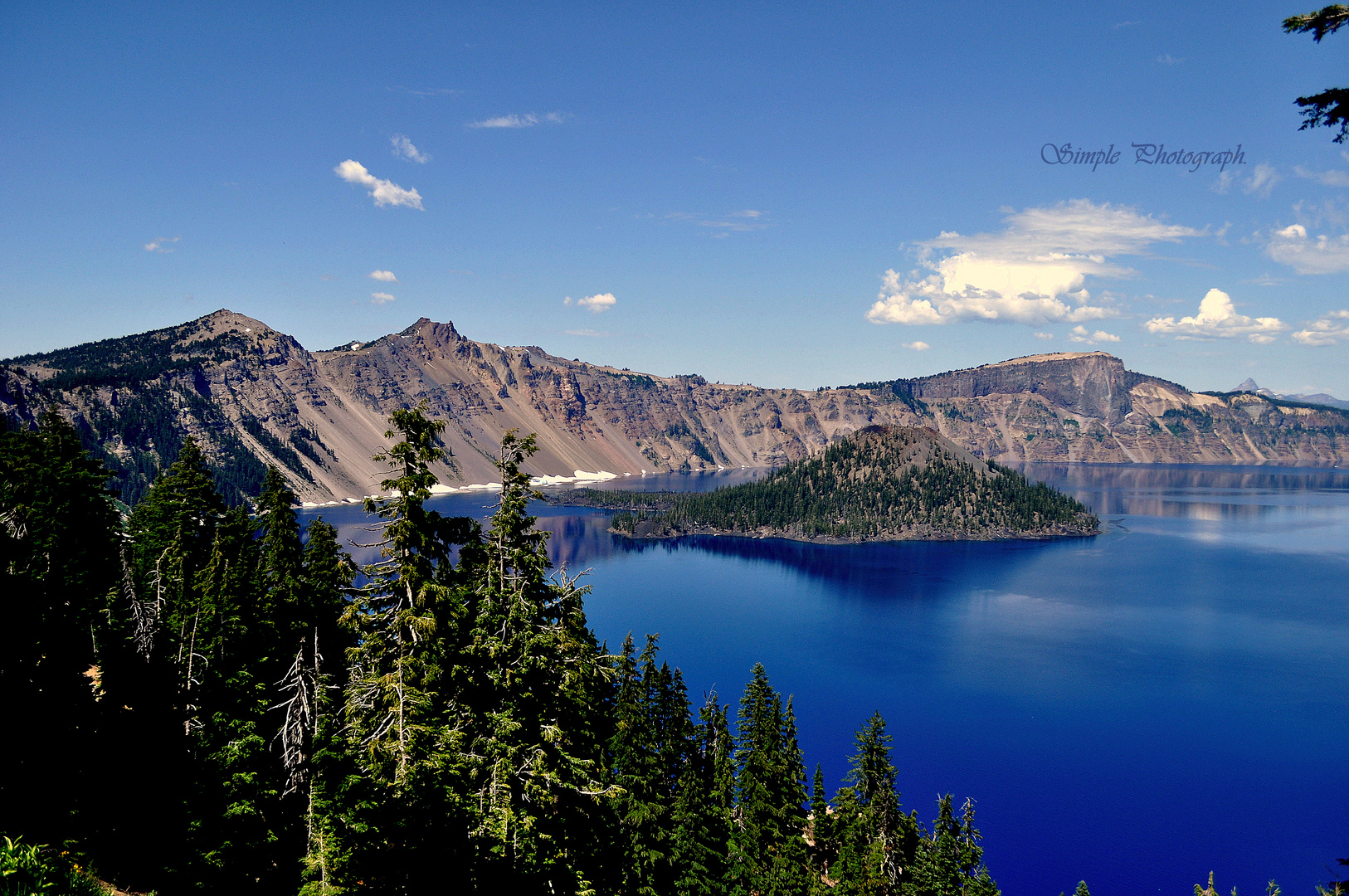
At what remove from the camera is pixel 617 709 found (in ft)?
140

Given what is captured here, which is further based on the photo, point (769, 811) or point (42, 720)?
point (769, 811)

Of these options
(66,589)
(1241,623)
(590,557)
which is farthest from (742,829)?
(590,557)

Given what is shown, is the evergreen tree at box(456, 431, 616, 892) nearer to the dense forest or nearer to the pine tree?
the dense forest

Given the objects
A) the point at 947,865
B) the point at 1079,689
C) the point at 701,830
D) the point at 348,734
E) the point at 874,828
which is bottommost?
the point at 1079,689

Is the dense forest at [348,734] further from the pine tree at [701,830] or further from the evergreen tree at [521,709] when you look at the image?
the pine tree at [701,830]

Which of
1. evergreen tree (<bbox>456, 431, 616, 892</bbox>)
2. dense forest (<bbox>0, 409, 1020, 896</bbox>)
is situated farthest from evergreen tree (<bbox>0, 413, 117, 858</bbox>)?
evergreen tree (<bbox>456, 431, 616, 892</bbox>)

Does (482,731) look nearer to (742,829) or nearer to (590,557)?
(742,829)

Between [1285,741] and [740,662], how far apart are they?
6111cm

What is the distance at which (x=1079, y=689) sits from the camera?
9738cm

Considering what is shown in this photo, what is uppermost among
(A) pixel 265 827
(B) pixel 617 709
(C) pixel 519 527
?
(C) pixel 519 527

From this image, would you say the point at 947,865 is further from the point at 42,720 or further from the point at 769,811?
the point at 42,720

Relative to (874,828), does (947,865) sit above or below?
below

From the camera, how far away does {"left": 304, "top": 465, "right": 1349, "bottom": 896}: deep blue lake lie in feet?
203

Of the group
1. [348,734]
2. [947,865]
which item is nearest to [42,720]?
[348,734]
